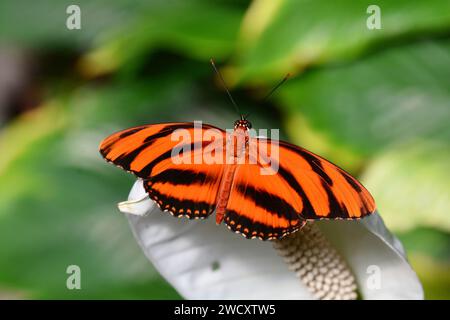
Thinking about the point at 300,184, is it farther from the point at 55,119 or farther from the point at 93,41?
the point at 93,41

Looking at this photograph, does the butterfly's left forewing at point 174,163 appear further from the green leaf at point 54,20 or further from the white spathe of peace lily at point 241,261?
the green leaf at point 54,20

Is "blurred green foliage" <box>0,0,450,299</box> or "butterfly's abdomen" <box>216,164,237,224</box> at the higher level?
"blurred green foliage" <box>0,0,450,299</box>

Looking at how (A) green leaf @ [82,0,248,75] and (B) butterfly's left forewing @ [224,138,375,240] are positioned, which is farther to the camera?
(A) green leaf @ [82,0,248,75]

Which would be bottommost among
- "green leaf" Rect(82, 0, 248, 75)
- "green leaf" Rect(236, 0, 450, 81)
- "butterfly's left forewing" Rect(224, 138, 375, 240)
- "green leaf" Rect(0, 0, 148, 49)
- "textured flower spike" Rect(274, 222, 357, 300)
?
"textured flower spike" Rect(274, 222, 357, 300)

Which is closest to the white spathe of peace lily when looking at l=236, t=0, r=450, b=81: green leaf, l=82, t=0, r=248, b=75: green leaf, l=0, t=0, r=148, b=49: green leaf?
l=236, t=0, r=450, b=81: green leaf

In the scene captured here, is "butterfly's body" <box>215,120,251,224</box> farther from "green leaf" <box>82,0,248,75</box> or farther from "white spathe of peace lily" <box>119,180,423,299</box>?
"green leaf" <box>82,0,248,75</box>

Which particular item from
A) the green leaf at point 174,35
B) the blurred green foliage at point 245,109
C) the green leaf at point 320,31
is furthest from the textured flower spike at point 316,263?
the green leaf at point 174,35

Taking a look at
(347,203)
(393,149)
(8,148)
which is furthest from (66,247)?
(347,203)
